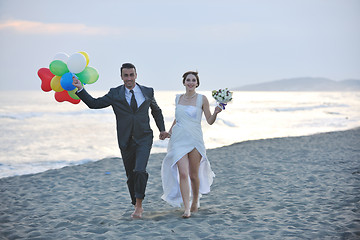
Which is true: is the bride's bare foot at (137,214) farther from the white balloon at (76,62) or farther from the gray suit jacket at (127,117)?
the white balloon at (76,62)

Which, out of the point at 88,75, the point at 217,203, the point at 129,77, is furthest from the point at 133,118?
the point at 217,203

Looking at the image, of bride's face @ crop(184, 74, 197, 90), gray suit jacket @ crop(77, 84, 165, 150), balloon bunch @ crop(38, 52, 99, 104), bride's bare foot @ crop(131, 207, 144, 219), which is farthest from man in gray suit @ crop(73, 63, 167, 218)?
bride's face @ crop(184, 74, 197, 90)

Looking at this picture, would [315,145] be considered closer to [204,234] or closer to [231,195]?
[231,195]

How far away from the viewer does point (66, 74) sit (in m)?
4.74

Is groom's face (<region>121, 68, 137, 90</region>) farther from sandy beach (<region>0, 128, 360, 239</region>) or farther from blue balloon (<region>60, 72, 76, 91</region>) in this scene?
sandy beach (<region>0, 128, 360, 239</region>)

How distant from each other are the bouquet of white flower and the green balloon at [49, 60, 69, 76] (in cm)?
205

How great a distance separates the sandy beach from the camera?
14.7 ft

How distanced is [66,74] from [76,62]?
0.20m

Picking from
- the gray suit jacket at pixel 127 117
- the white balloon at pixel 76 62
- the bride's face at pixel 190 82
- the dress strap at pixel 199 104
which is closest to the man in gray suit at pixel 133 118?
the gray suit jacket at pixel 127 117

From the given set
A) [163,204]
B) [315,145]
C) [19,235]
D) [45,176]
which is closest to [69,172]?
[45,176]

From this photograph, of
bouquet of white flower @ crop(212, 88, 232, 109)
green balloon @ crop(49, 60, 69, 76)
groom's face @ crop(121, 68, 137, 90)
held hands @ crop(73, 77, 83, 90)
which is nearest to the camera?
held hands @ crop(73, 77, 83, 90)

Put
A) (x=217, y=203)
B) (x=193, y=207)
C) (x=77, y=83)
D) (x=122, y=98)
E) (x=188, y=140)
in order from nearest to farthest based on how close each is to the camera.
→ (x=77, y=83) < (x=122, y=98) < (x=188, y=140) < (x=193, y=207) < (x=217, y=203)

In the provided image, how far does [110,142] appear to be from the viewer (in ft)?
54.9

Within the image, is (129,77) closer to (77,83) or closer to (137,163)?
(77,83)
